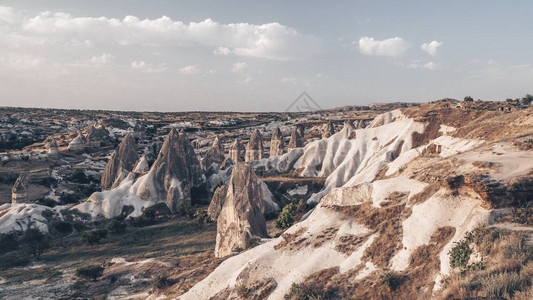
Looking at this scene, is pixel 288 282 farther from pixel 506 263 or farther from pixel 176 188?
pixel 176 188

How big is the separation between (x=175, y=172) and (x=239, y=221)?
2537cm

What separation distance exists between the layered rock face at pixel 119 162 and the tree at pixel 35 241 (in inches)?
902

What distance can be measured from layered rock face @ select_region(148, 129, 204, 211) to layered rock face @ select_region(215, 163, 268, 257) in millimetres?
19101

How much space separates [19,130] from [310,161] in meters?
114

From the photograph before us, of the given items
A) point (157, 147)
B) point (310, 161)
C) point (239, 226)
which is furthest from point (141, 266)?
point (157, 147)

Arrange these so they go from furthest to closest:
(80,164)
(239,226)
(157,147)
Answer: (80,164) < (157,147) < (239,226)

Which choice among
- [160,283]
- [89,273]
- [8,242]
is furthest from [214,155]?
[160,283]

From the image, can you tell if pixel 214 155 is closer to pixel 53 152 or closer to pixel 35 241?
pixel 53 152

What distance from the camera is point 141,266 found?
103 feet

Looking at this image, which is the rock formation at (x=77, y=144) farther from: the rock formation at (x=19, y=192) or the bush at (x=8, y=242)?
the bush at (x=8, y=242)

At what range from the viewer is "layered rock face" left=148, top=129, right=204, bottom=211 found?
54062mm

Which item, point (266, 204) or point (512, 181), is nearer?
point (512, 181)

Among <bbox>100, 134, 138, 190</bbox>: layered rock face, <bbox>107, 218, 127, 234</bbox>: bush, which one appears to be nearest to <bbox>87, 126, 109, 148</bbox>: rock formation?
<bbox>100, 134, 138, 190</bbox>: layered rock face

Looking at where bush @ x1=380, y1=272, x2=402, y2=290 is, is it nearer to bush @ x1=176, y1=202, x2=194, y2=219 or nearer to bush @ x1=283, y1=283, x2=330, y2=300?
bush @ x1=283, y1=283, x2=330, y2=300
